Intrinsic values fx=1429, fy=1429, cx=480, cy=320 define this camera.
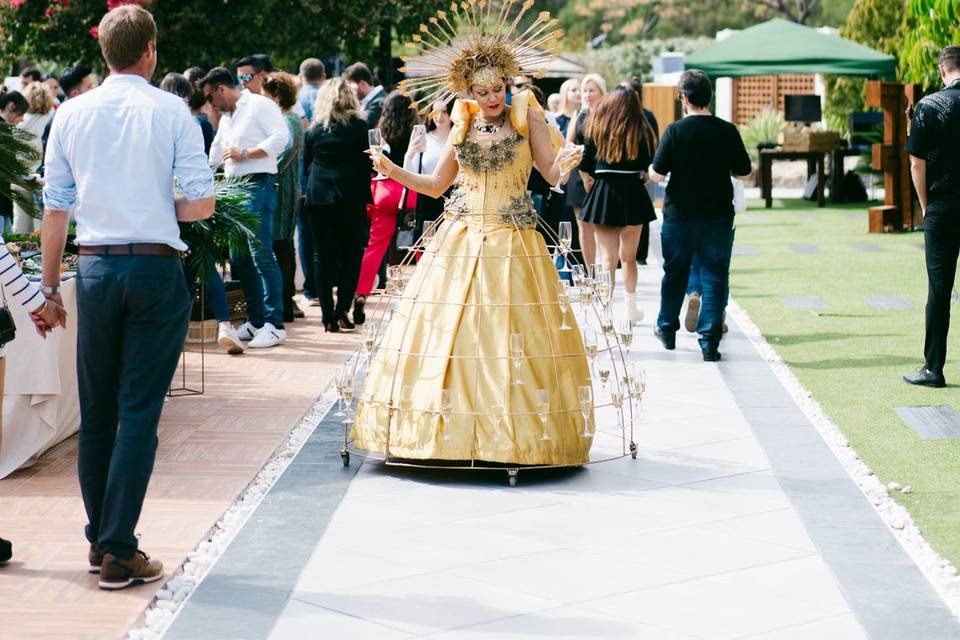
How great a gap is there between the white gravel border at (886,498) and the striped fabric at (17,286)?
3328 millimetres

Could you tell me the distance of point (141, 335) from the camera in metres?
4.90

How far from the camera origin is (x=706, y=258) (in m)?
9.77

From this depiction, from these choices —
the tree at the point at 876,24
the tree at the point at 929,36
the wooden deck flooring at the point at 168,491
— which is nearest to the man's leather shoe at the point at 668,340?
the wooden deck flooring at the point at 168,491

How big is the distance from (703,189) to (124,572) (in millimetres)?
5718

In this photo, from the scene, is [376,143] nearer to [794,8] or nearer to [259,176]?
[259,176]

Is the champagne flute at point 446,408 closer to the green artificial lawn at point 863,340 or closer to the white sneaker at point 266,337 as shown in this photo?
the green artificial lawn at point 863,340

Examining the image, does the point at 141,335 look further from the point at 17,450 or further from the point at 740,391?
the point at 740,391

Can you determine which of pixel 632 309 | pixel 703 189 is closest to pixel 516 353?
pixel 703 189

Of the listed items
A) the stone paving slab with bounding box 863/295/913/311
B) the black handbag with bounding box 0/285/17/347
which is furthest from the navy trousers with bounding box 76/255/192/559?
the stone paving slab with bounding box 863/295/913/311

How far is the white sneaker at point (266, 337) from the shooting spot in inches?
411

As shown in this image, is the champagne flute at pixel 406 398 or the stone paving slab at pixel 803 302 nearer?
the champagne flute at pixel 406 398

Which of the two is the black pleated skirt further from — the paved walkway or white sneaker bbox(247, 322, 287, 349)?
the paved walkway

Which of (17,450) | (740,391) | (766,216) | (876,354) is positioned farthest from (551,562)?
(766,216)

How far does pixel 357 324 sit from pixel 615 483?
5.42m
